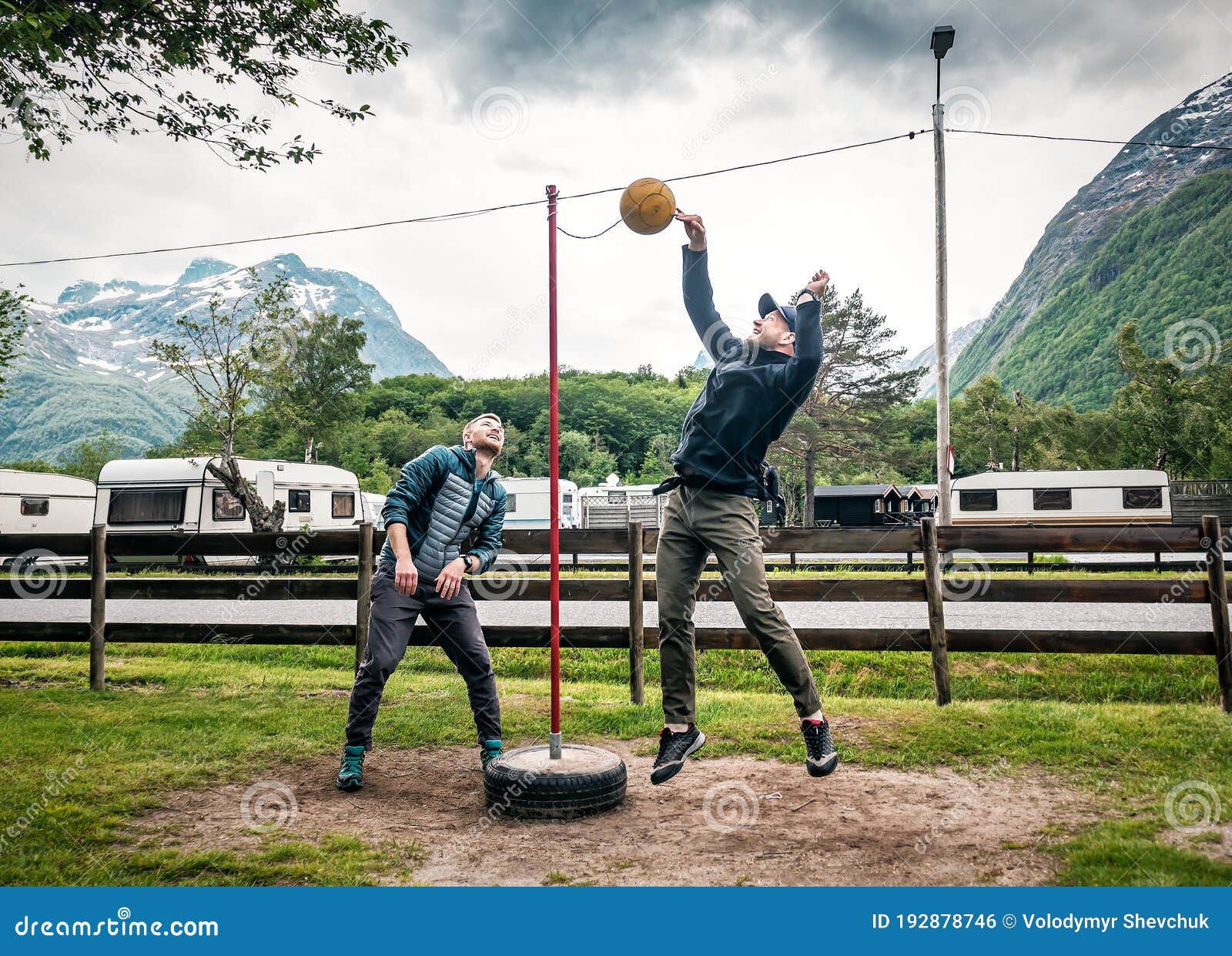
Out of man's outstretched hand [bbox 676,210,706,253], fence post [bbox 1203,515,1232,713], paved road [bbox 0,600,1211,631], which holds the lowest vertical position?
paved road [bbox 0,600,1211,631]

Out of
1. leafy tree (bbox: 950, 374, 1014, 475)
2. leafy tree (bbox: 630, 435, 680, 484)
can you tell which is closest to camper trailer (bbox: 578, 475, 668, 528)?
leafy tree (bbox: 630, 435, 680, 484)

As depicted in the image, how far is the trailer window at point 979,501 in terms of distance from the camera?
88.0 feet

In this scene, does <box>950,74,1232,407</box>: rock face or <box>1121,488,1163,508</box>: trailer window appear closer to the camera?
<box>1121,488,1163,508</box>: trailer window

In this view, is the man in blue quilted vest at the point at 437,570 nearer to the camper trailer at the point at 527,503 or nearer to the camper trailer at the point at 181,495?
the camper trailer at the point at 181,495

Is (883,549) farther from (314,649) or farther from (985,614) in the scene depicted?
(314,649)

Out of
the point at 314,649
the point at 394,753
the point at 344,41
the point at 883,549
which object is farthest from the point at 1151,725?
the point at 344,41

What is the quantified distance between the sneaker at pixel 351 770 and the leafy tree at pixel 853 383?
103 feet

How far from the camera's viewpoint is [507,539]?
637cm

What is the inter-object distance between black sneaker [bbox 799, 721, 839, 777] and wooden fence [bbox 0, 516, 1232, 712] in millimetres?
1555

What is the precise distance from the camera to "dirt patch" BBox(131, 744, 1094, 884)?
2646mm

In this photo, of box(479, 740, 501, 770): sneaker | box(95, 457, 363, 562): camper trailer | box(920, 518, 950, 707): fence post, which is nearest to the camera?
box(479, 740, 501, 770): sneaker

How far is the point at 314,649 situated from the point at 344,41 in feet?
18.4

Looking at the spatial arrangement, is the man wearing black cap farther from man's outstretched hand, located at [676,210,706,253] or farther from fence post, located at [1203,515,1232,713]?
fence post, located at [1203,515,1232,713]

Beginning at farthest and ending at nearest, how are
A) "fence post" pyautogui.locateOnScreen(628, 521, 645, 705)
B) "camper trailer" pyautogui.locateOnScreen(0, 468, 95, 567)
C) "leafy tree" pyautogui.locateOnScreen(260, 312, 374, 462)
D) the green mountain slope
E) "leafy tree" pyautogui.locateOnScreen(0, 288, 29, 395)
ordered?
the green mountain slope
"leafy tree" pyautogui.locateOnScreen(260, 312, 374, 462)
"leafy tree" pyautogui.locateOnScreen(0, 288, 29, 395)
"camper trailer" pyautogui.locateOnScreen(0, 468, 95, 567)
"fence post" pyautogui.locateOnScreen(628, 521, 645, 705)
